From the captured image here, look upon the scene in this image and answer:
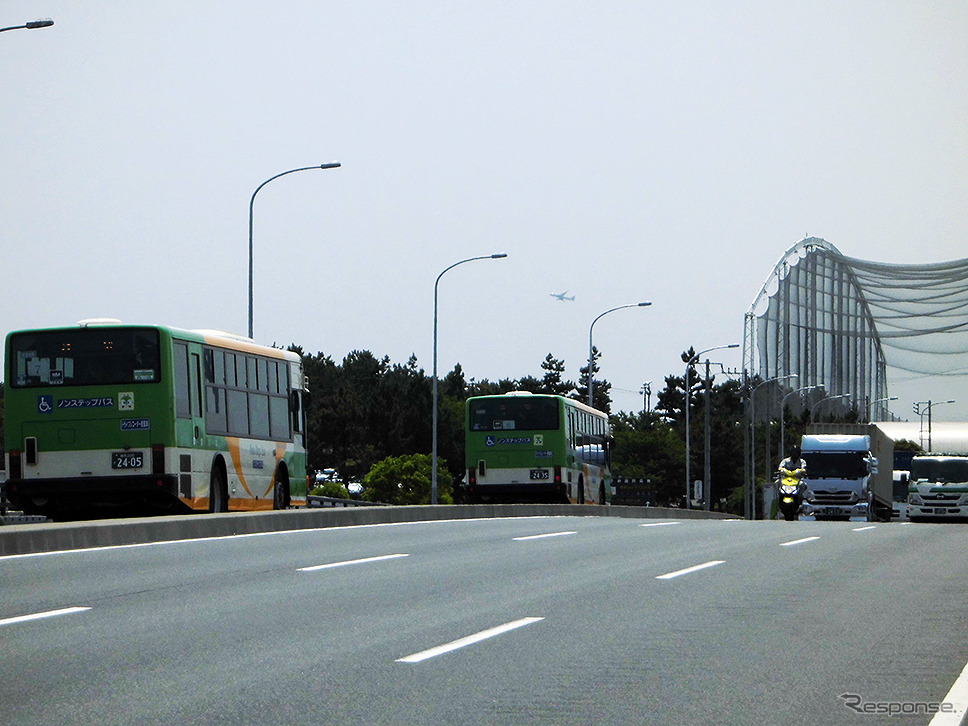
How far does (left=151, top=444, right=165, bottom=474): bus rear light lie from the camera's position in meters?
25.8

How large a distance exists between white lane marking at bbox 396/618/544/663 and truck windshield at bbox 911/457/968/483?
37368 millimetres

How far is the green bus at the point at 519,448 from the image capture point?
46812 mm

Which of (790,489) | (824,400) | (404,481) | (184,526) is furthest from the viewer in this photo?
(404,481)

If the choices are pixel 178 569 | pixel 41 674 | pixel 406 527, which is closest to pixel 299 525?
pixel 406 527

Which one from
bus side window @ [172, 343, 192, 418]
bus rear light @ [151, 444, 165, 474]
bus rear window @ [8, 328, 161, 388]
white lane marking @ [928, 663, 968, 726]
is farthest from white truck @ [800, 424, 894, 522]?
white lane marking @ [928, 663, 968, 726]

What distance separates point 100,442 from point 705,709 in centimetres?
1973

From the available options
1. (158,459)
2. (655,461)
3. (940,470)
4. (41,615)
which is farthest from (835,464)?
(655,461)

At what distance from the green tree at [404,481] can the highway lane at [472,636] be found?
109 m

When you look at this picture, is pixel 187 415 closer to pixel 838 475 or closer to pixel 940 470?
pixel 940 470

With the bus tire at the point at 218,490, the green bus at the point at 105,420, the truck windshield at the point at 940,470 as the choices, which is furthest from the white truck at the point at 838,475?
the green bus at the point at 105,420

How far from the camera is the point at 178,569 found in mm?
15594

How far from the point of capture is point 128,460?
85.0 ft

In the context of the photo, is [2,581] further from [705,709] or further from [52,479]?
→ [52,479]

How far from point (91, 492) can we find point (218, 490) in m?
2.68
